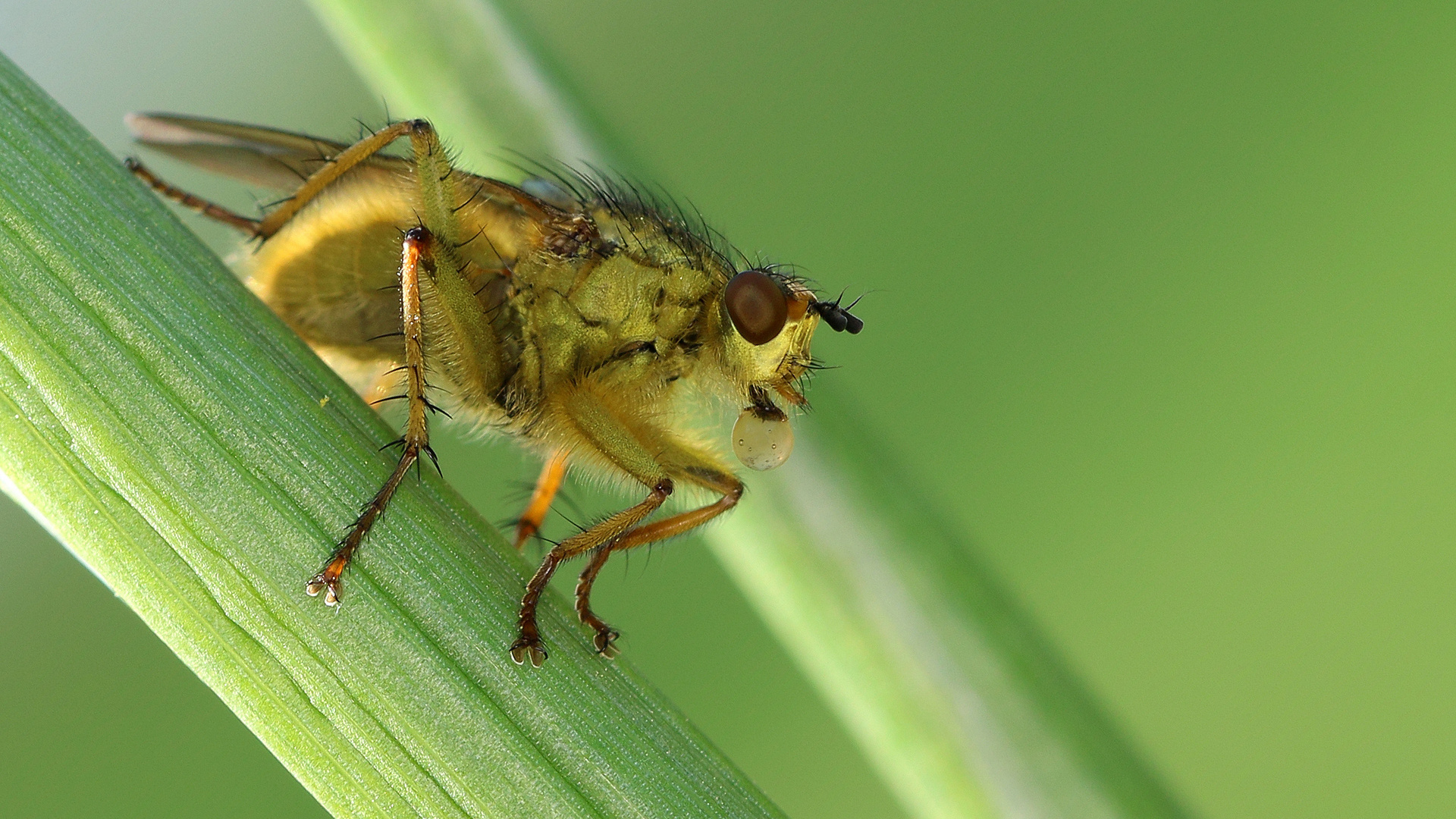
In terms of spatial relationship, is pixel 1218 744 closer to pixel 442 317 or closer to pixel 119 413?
pixel 442 317

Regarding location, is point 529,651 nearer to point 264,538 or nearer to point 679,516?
point 264,538

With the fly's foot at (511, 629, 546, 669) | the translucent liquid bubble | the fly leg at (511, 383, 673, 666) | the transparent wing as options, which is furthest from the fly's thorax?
the fly's foot at (511, 629, 546, 669)

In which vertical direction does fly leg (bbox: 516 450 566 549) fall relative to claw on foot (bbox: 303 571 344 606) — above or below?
below

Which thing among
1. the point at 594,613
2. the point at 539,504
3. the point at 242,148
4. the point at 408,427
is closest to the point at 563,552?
the point at 594,613

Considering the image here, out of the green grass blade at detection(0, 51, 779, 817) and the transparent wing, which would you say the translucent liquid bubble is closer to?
the green grass blade at detection(0, 51, 779, 817)

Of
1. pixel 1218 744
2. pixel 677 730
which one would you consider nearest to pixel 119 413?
pixel 677 730

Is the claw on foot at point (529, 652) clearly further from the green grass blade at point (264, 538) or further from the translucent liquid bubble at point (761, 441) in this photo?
the translucent liquid bubble at point (761, 441)
